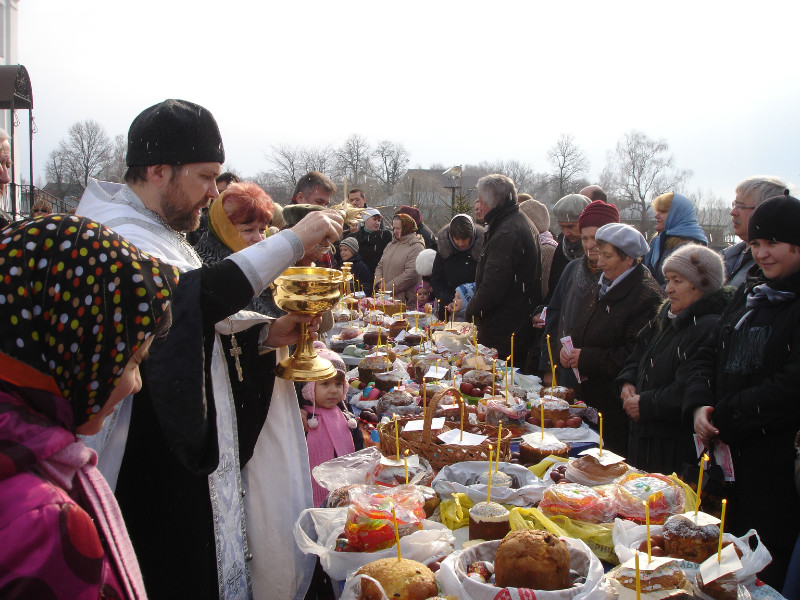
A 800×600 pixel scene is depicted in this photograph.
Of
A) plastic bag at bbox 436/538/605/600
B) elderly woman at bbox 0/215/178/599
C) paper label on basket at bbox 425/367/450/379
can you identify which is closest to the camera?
elderly woman at bbox 0/215/178/599

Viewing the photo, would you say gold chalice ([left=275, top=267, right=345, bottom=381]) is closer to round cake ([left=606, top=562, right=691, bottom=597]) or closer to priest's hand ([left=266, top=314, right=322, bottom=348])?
priest's hand ([left=266, top=314, right=322, bottom=348])

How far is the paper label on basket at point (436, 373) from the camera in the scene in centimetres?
389

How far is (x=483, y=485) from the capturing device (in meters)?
2.51

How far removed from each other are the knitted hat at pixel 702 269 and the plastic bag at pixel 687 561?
1725 millimetres

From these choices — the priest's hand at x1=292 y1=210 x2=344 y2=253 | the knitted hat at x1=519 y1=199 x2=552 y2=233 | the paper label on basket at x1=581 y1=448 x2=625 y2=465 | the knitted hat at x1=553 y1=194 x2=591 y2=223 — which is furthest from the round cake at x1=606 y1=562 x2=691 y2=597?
the knitted hat at x1=519 y1=199 x2=552 y2=233

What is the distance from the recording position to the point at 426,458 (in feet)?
9.25

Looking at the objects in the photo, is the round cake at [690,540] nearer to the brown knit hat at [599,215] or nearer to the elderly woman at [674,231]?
the brown knit hat at [599,215]

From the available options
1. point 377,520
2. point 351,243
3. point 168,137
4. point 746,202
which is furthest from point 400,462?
point 351,243

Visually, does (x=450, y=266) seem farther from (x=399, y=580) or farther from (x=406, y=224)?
(x=399, y=580)

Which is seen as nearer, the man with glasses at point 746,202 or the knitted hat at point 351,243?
the man with glasses at point 746,202

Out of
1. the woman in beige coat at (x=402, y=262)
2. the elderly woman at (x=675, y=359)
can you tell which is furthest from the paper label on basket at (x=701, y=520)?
the woman in beige coat at (x=402, y=262)

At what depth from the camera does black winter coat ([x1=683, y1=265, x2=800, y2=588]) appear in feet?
8.96

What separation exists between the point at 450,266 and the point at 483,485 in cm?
494

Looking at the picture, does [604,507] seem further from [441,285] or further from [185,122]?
[441,285]
